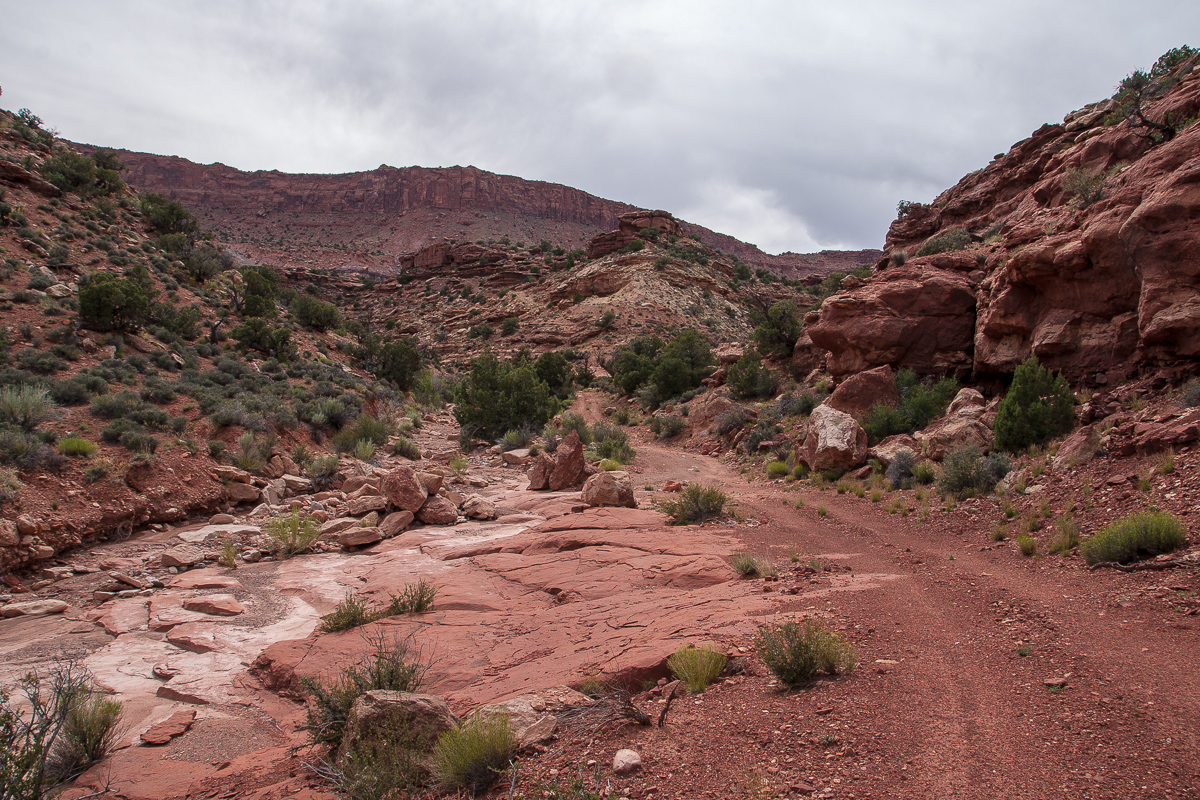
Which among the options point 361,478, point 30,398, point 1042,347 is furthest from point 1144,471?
point 30,398

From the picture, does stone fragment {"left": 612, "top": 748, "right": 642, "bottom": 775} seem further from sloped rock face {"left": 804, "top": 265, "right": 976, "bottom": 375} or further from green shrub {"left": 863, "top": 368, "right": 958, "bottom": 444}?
sloped rock face {"left": 804, "top": 265, "right": 976, "bottom": 375}

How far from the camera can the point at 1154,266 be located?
10758 millimetres

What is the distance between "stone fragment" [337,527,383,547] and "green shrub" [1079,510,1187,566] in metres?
10.7

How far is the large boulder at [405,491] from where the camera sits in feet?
36.7

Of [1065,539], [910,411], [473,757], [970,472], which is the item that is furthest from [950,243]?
[473,757]

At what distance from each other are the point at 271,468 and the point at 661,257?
164 feet

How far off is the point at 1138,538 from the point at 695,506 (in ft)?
20.9

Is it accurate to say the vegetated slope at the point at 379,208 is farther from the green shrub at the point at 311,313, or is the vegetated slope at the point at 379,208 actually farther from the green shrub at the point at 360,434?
the green shrub at the point at 360,434

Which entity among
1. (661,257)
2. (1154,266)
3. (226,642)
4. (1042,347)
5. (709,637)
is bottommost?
(226,642)

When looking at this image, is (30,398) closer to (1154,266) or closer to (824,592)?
(824,592)

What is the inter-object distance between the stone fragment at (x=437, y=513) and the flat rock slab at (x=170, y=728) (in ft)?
20.7

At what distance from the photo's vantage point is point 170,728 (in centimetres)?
465

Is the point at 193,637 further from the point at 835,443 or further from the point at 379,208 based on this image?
the point at 379,208

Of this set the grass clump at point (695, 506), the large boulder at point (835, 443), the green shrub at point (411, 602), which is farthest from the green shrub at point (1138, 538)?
the large boulder at point (835, 443)
